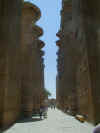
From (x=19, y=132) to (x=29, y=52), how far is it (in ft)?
44.9

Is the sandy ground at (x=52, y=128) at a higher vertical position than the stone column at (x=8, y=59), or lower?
lower

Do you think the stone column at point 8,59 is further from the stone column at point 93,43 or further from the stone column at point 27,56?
the stone column at point 93,43

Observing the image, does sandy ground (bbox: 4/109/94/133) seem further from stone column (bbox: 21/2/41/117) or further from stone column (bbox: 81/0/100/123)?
stone column (bbox: 21/2/41/117)

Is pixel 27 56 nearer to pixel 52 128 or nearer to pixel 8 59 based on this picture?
pixel 8 59

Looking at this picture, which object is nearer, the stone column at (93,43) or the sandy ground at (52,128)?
the sandy ground at (52,128)

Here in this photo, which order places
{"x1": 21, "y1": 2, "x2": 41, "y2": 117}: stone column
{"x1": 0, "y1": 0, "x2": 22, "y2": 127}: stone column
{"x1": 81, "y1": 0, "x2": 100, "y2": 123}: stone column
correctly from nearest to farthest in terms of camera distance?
{"x1": 81, "y1": 0, "x2": 100, "y2": 123}: stone column → {"x1": 0, "y1": 0, "x2": 22, "y2": 127}: stone column → {"x1": 21, "y1": 2, "x2": 41, "y2": 117}: stone column

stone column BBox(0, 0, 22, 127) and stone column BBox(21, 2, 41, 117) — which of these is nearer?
stone column BBox(0, 0, 22, 127)

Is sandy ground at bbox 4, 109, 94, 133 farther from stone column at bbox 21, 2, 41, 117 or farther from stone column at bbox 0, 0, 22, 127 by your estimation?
stone column at bbox 21, 2, 41, 117

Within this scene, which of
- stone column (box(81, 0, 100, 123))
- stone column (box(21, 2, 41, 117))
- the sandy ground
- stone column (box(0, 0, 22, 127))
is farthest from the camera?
stone column (box(21, 2, 41, 117))

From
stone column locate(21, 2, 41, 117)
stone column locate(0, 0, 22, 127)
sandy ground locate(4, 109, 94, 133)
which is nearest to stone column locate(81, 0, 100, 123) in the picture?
sandy ground locate(4, 109, 94, 133)

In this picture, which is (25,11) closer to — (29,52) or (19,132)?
(29,52)

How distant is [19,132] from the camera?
766cm

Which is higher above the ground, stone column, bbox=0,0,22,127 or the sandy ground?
stone column, bbox=0,0,22,127

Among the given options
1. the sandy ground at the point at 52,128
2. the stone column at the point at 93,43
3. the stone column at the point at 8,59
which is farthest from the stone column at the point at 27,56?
the stone column at the point at 93,43
